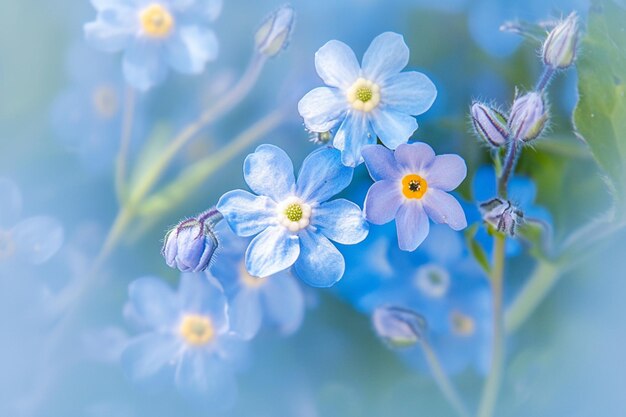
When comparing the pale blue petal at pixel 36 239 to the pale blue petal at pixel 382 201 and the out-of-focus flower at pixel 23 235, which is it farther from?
the pale blue petal at pixel 382 201

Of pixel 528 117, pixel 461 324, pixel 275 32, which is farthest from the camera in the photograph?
pixel 461 324

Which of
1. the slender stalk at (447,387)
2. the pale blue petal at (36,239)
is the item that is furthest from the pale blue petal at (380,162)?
the pale blue petal at (36,239)

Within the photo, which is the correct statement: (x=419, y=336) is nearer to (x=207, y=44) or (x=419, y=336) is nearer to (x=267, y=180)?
(x=267, y=180)

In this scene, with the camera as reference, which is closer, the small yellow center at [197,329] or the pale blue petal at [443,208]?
the pale blue petal at [443,208]

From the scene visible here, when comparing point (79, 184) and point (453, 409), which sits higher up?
point (79, 184)

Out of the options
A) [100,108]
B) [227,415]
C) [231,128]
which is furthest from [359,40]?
[227,415]

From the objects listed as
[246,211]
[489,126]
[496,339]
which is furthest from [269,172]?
[496,339]

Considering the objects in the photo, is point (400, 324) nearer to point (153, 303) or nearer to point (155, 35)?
point (153, 303)
